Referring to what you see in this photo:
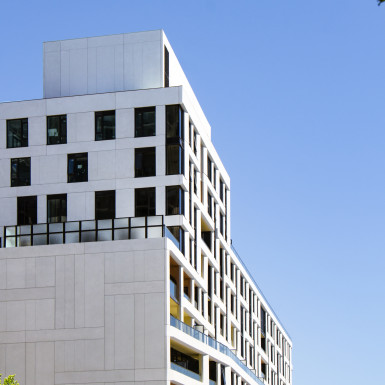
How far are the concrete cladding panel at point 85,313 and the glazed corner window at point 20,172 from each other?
11533 mm

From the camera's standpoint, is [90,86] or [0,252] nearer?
[0,252]

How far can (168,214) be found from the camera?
207 ft

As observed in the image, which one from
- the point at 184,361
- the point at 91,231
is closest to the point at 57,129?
the point at 91,231

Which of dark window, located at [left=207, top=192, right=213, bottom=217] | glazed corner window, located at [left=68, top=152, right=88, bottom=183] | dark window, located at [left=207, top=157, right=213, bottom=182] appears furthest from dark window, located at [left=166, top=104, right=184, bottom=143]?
dark window, located at [left=207, top=192, right=213, bottom=217]

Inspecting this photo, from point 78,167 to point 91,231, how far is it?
31.6 ft

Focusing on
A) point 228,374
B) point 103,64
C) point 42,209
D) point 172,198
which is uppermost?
point 103,64

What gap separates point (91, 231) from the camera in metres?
56.1

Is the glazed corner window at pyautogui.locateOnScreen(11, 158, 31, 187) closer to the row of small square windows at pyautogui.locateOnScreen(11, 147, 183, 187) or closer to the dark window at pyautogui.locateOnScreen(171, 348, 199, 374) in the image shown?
the row of small square windows at pyautogui.locateOnScreen(11, 147, 183, 187)

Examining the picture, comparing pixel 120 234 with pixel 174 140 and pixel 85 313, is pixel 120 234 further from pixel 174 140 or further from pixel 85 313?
pixel 174 140

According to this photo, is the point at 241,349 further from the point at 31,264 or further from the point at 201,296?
the point at 31,264

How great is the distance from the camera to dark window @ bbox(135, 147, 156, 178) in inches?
2498

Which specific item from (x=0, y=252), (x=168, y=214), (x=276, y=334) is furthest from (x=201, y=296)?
(x=276, y=334)

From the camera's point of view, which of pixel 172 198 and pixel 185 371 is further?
pixel 172 198

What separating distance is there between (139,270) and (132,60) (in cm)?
1948
